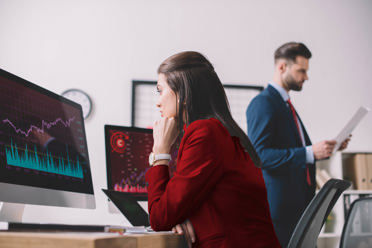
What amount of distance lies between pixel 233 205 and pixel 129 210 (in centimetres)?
40

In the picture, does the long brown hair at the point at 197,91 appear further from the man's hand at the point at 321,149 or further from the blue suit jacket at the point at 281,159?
the man's hand at the point at 321,149

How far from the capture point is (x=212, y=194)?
892 millimetres

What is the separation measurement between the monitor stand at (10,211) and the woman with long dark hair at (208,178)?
0.38m

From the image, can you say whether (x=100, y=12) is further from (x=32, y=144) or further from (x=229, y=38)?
(x=32, y=144)

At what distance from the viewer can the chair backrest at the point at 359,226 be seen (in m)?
1.56

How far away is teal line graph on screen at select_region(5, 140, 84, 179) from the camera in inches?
37.0

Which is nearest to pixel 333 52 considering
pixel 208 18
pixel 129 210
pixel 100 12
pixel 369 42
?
pixel 369 42

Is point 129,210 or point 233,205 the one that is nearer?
point 233,205

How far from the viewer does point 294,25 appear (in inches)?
142

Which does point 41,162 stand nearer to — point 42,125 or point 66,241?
point 42,125

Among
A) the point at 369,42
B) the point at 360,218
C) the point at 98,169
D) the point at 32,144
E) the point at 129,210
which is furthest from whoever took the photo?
the point at 369,42

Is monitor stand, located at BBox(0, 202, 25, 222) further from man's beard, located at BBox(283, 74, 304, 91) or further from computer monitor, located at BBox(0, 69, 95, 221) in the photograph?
man's beard, located at BBox(283, 74, 304, 91)

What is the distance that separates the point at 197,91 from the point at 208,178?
11.4 inches

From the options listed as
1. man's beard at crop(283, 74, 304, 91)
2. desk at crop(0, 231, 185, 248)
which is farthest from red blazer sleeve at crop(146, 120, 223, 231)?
man's beard at crop(283, 74, 304, 91)
